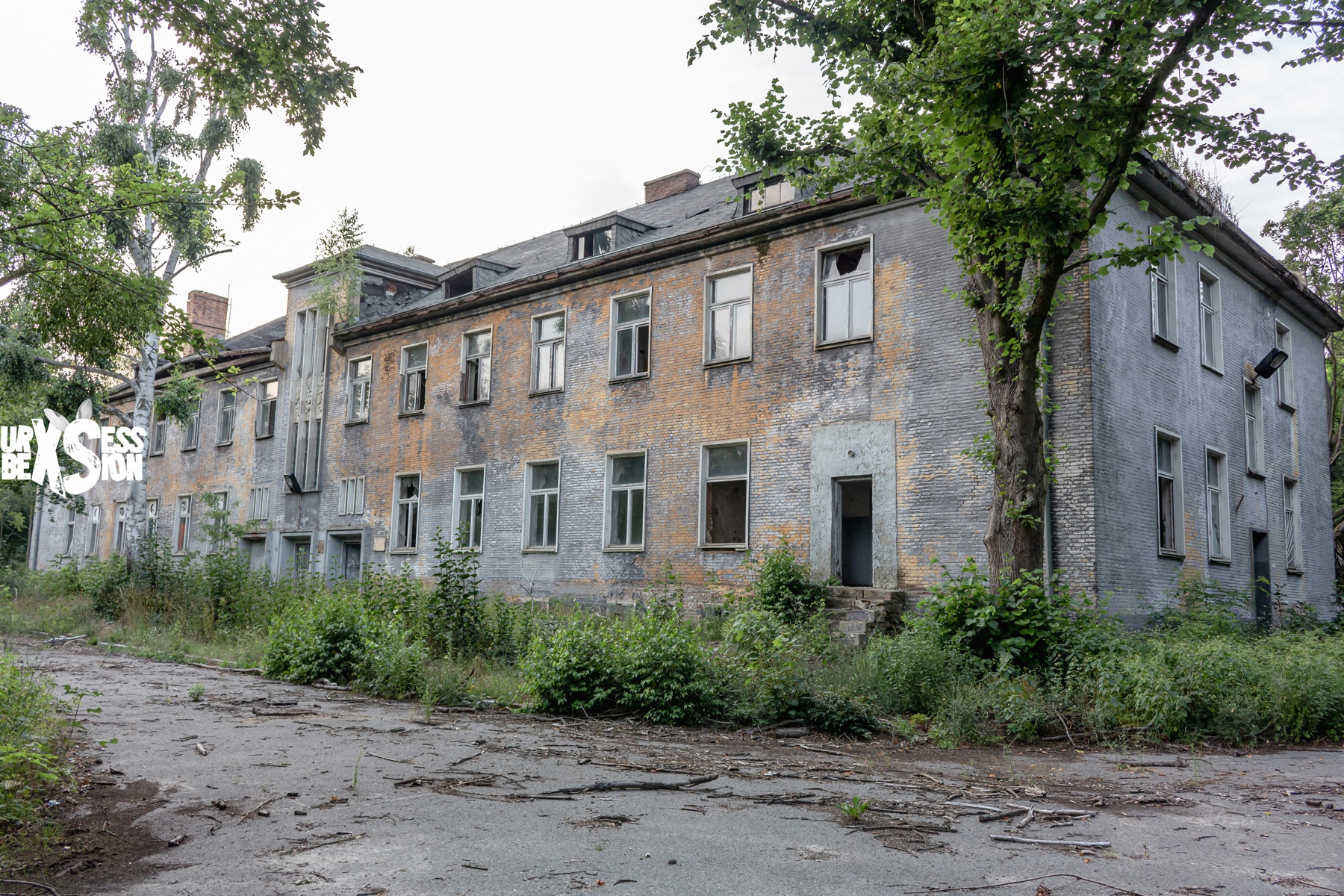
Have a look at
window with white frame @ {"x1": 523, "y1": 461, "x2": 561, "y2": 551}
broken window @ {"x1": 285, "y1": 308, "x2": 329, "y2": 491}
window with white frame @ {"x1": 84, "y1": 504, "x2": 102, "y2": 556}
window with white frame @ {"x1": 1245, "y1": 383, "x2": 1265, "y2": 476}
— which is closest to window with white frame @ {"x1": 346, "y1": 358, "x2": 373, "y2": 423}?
broken window @ {"x1": 285, "y1": 308, "x2": 329, "y2": 491}

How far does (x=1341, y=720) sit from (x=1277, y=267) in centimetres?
1215

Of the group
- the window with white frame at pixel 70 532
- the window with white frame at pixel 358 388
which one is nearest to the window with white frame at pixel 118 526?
the window with white frame at pixel 70 532

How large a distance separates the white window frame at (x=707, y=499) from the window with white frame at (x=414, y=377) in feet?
28.5

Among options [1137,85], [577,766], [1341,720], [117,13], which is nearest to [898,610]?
[1341,720]

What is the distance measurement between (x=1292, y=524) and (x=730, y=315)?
42.1 ft

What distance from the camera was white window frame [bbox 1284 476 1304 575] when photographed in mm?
20125

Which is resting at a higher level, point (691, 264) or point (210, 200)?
point (691, 264)

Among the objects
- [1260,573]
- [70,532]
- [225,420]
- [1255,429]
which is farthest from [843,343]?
[70,532]

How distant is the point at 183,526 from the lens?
3150 centimetres

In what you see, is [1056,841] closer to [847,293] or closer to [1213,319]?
[847,293]

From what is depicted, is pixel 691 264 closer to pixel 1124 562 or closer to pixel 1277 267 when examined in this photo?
pixel 1124 562

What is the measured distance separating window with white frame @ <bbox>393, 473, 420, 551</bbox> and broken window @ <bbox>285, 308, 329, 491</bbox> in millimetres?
3470

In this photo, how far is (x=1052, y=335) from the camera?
1412 centimetres

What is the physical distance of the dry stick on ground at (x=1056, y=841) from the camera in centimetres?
510
